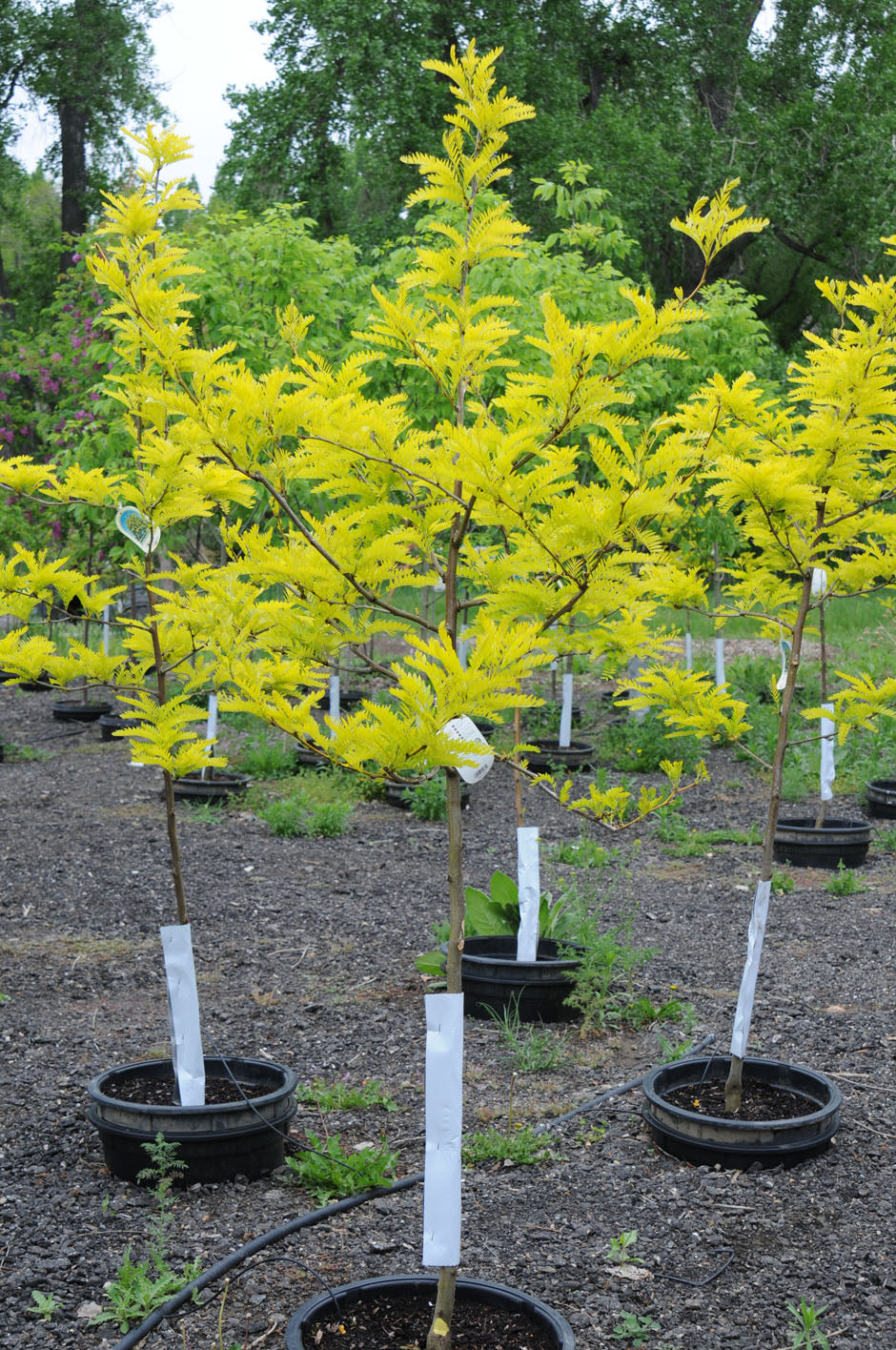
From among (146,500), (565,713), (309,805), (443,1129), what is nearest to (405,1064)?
(443,1129)

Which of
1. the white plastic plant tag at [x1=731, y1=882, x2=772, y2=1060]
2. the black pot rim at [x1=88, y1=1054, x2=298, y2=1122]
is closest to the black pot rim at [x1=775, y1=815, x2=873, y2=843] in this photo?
the white plastic plant tag at [x1=731, y1=882, x2=772, y2=1060]

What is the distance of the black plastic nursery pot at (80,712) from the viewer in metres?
11.3

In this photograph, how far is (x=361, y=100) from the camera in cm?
1736

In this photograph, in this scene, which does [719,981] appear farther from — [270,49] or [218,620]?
[270,49]

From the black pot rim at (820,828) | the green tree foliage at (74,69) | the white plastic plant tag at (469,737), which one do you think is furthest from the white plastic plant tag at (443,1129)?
the green tree foliage at (74,69)

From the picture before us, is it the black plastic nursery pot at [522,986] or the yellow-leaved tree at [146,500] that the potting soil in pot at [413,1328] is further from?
the black plastic nursery pot at [522,986]

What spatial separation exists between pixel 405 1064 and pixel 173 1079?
82cm

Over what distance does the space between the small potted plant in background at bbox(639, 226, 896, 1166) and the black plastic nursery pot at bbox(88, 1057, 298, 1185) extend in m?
1.05

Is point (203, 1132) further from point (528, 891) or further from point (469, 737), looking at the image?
point (528, 891)

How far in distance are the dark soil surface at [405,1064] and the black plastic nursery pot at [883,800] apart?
0.86m

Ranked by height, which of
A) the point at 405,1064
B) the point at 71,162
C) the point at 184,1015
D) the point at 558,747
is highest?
the point at 71,162

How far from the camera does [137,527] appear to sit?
3127 millimetres

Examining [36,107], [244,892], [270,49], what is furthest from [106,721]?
[36,107]

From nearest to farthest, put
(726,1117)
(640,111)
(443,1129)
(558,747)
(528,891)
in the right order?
(443,1129) → (726,1117) → (528,891) → (558,747) → (640,111)
